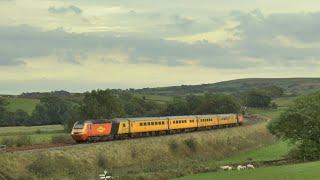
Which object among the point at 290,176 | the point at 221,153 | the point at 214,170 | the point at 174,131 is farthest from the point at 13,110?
the point at 290,176

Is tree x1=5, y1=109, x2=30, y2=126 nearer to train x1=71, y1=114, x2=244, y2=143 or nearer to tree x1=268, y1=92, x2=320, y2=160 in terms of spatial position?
train x1=71, y1=114, x2=244, y2=143

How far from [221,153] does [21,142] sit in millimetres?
28217

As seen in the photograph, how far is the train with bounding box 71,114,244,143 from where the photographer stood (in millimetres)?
66438

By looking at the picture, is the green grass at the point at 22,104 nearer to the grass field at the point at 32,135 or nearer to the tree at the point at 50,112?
the tree at the point at 50,112

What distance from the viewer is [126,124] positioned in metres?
74.4

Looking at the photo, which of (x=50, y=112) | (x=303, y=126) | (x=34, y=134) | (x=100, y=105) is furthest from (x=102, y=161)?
(x=50, y=112)

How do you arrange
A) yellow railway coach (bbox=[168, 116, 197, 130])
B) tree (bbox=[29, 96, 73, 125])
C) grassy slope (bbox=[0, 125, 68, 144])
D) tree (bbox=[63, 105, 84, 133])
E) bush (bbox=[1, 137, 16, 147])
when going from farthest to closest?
tree (bbox=[29, 96, 73, 125]), tree (bbox=[63, 105, 84, 133]), yellow railway coach (bbox=[168, 116, 197, 130]), grassy slope (bbox=[0, 125, 68, 144]), bush (bbox=[1, 137, 16, 147])

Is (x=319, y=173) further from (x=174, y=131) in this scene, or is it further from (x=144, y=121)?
(x=174, y=131)

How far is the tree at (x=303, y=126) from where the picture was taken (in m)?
65.1

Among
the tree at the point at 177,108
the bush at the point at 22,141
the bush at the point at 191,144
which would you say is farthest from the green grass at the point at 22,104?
the bush at the point at 22,141

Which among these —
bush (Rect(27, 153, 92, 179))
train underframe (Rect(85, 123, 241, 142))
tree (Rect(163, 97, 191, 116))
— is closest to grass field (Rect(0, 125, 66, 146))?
train underframe (Rect(85, 123, 241, 142))

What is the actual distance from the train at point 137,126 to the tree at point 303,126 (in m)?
17.8

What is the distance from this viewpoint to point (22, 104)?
158m

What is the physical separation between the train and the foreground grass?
3514 mm
